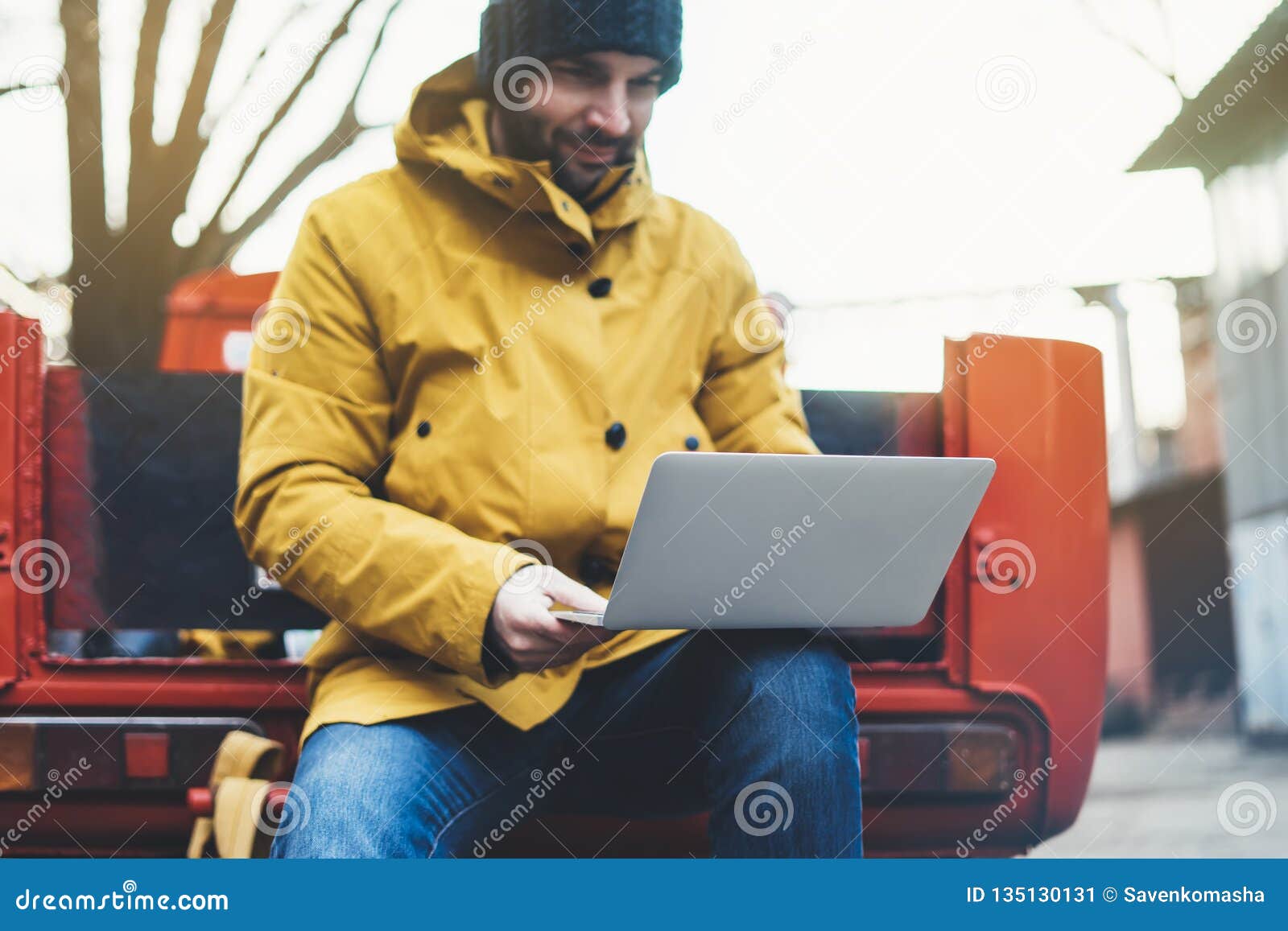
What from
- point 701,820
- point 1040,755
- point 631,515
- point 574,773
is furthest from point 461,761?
point 1040,755

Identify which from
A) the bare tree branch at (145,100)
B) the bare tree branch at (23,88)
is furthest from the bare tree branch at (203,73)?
the bare tree branch at (23,88)

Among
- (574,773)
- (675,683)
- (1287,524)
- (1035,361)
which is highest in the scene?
(1035,361)

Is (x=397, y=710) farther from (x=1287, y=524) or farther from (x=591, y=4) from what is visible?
(x=1287, y=524)

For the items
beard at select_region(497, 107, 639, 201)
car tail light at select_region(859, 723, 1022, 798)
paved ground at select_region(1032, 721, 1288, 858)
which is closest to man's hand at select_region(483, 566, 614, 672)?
beard at select_region(497, 107, 639, 201)

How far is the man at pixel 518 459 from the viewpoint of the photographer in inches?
47.9

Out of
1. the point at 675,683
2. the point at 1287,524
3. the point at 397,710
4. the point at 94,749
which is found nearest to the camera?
the point at 397,710

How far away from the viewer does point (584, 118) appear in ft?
5.04

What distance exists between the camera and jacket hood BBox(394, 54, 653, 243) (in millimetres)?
1472

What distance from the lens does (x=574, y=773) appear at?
1.44 metres

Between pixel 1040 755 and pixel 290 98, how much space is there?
4537mm

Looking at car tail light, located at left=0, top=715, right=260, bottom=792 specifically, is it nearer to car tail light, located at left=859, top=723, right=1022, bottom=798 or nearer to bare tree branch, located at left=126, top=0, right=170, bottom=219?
car tail light, located at left=859, top=723, right=1022, bottom=798

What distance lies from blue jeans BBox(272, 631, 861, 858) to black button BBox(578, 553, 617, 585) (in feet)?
0.37

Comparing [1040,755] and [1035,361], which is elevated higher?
[1035,361]

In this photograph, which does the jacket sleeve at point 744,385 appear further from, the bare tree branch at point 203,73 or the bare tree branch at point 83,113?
the bare tree branch at point 203,73
